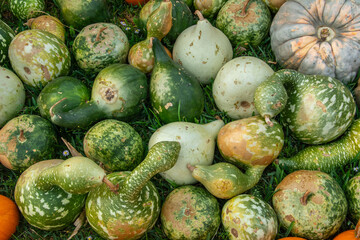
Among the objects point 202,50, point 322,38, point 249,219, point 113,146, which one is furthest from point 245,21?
point 249,219

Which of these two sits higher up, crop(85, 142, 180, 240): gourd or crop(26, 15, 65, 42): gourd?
crop(26, 15, 65, 42): gourd

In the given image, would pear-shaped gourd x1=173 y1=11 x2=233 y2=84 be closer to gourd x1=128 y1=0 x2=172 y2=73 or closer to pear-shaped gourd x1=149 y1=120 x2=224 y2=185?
gourd x1=128 y1=0 x2=172 y2=73

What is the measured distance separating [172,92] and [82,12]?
1.47 m

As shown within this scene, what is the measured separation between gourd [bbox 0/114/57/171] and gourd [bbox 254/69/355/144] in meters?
1.80

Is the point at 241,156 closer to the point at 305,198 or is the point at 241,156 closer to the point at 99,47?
the point at 305,198

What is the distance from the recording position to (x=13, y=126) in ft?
9.68

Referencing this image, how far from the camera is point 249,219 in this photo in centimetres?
243

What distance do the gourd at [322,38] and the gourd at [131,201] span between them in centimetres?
158

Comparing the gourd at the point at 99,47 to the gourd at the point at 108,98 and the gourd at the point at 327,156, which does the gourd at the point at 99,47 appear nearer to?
the gourd at the point at 108,98

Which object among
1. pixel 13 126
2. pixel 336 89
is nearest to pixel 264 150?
pixel 336 89

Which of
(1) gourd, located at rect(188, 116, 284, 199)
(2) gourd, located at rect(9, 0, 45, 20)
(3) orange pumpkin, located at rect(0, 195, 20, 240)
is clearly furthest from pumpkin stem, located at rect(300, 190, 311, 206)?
(2) gourd, located at rect(9, 0, 45, 20)

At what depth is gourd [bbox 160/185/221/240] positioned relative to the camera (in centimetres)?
252

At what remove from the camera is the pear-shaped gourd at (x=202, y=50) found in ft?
10.6

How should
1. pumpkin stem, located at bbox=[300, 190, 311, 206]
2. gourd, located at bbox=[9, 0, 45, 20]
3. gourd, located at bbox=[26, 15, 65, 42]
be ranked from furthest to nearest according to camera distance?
gourd, located at bbox=[9, 0, 45, 20], gourd, located at bbox=[26, 15, 65, 42], pumpkin stem, located at bbox=[300, 190, 311, 206]
